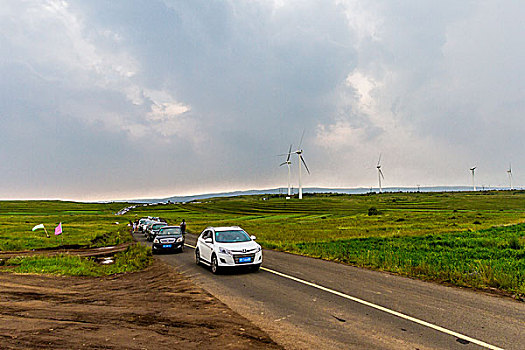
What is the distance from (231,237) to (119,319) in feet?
26.9

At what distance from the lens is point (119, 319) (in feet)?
25.5

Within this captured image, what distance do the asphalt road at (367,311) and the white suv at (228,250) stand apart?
0.64 metres

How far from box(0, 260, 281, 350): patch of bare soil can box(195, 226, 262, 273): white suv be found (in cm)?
225

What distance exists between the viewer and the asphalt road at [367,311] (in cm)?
668

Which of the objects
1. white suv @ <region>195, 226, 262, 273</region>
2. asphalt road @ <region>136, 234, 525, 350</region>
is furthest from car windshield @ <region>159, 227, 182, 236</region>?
asphalt road @ <region>136, 234, 525, 350</region>

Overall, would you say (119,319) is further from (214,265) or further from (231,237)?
(231,237)

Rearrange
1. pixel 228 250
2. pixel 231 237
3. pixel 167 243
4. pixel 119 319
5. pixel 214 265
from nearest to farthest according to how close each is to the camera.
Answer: pixel 119 319 < pixel 228 250 < pixel 214 265 < pixel 231 237 < pixel 167 243

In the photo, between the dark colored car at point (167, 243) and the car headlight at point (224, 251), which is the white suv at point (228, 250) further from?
the dark colored car at point (167, 243)

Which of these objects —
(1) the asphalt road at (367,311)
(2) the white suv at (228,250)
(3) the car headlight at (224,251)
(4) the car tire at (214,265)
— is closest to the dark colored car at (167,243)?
(2) the white suv at (228,250)

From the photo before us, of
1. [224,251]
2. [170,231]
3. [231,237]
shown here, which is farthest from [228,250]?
[170,231]

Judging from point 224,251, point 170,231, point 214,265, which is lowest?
point 214,265

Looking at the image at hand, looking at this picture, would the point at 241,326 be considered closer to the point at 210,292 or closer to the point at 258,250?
the point at 210,292

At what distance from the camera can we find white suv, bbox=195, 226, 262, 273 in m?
14.2

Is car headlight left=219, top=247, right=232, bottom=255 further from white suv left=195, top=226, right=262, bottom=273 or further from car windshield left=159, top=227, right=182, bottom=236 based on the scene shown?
car windshield left=159, top=227, right=182, bottom=236
